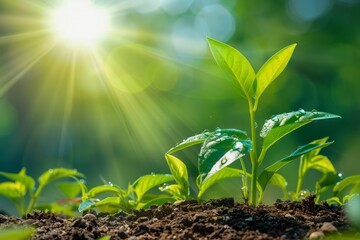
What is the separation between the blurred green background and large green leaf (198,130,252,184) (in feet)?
11.2

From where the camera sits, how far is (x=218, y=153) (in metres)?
1.14

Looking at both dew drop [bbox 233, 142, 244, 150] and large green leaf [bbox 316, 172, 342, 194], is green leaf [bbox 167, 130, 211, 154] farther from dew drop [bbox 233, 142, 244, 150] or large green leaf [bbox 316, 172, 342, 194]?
large green leaf [bbox 316, 172, 342, 194]

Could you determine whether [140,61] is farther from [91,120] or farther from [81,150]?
[81,150]

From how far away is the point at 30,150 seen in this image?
19.9 feet

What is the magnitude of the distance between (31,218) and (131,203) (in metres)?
0.31

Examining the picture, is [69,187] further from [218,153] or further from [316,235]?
[316,235]

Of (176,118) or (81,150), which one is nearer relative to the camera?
(176,118)

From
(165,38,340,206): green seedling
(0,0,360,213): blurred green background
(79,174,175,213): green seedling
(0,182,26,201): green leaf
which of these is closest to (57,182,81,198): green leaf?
(0,182,26,201): green leaf

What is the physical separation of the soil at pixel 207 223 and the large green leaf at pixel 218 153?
124mm

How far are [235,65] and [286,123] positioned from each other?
0.21m

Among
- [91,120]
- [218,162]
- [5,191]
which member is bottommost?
[218,162]

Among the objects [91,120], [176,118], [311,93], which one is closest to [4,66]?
[91,120]

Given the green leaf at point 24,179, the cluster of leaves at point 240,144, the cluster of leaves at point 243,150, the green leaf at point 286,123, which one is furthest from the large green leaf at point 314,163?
the green leaf at point 24,179

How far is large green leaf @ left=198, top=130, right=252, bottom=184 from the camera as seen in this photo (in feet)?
3.60
